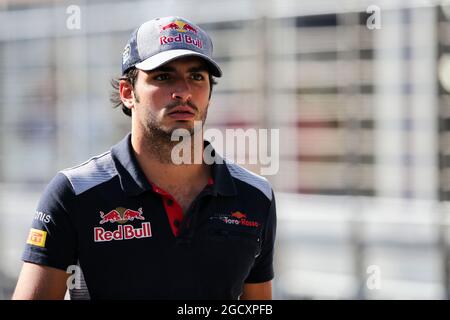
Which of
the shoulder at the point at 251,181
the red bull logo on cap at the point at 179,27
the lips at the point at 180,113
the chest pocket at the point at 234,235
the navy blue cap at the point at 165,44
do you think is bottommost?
the chest pocket at the point at 234,235

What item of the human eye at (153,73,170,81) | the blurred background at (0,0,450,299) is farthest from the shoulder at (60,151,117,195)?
the blurred background at (0,0,450,299)

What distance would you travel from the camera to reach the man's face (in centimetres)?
216

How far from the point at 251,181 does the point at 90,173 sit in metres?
0.51

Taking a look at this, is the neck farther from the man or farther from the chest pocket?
the chest pocket

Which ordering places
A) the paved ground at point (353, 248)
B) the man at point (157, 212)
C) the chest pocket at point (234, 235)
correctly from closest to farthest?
the man at point (157, 212), the chest pocket at point (234, 235), the paved ground at point (353, 248)

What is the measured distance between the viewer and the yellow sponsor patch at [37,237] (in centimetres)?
203

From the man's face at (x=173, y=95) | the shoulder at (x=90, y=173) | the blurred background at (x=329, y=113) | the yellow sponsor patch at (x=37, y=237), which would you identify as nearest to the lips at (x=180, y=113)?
the man's face at (x=173, y=95)

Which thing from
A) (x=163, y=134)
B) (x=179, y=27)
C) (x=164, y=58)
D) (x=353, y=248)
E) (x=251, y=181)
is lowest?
(x=353, y=248)

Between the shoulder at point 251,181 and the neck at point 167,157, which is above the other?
the neck at point 167,157

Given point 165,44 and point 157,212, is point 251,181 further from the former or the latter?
point 165,44

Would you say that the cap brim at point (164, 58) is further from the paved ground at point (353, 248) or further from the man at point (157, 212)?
the paved ground at point (353, 248)

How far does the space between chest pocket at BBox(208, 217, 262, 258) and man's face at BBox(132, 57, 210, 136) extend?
28cm

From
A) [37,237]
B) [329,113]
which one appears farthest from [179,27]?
[329,113]

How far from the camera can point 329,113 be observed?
4871 millimetres
